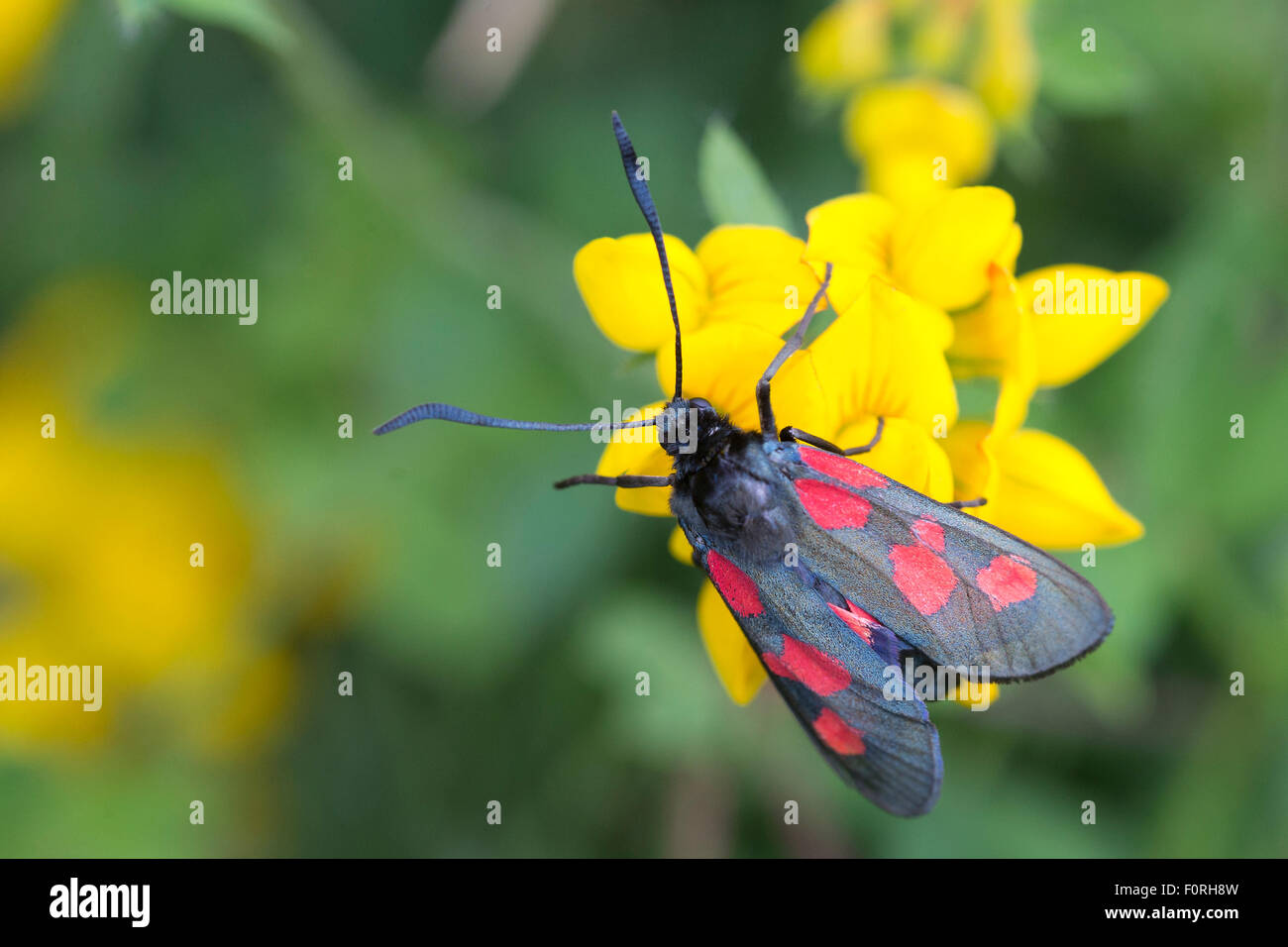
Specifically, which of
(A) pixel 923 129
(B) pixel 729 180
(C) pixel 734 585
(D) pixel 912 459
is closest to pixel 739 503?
(C) pixel 734 585

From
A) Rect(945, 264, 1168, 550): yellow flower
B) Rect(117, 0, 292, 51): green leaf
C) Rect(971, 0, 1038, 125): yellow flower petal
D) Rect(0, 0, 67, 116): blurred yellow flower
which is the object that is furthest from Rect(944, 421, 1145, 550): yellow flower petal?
Rect(0, 0, 67, 116): blurred yellow flower

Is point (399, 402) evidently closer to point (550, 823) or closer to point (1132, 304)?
point (550, 823)

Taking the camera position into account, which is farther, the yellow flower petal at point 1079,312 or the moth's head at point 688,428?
the yellow flower petal at point 1079,312

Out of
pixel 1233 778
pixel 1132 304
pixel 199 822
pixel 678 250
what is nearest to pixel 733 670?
pixel 678 250

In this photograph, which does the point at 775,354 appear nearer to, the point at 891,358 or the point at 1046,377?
the point at 891,358

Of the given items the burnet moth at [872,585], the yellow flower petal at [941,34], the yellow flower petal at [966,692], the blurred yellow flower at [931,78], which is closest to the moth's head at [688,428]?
the burnet moth at [872,585]

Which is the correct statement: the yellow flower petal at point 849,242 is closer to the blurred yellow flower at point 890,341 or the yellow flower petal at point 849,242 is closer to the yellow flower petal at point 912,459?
the blurred yellow flower at point 890,341
